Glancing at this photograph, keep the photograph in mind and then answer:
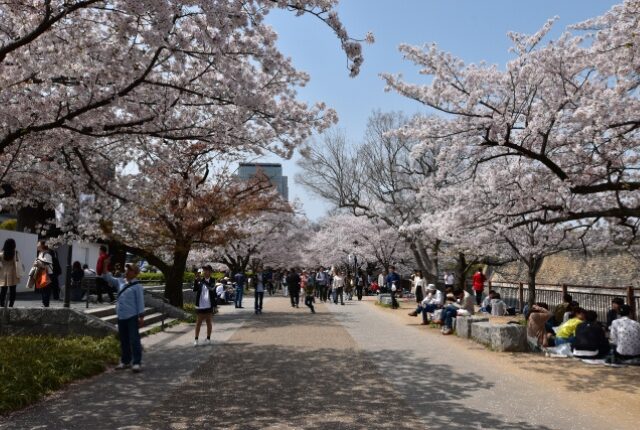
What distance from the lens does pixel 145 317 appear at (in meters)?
13.9

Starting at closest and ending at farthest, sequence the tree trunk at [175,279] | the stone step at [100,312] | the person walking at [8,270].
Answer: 1. the person walking at [8,270]
2. the stone step at [100,312]
3. the tree trunk at [175,279]

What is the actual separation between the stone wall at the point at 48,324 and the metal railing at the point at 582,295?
1272cm

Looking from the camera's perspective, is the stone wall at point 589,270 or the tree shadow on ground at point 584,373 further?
the stone wall at point 589,270

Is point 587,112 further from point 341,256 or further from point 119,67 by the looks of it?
point 341,256

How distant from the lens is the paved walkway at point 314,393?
5.32 meters

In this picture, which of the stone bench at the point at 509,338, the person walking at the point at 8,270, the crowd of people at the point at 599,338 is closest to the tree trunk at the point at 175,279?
the person walking at the point at 8,270

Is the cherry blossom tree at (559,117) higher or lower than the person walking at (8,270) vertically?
higher

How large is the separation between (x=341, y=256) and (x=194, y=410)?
44944 mm

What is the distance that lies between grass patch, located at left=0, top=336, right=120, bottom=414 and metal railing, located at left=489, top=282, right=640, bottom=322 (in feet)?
40.3

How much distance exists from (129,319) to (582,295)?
A: 1459cm

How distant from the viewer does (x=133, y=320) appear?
311 inches

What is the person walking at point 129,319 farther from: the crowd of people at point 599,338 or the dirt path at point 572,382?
the crowd of people at point 599,338

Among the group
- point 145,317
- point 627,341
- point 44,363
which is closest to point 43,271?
point 145,317

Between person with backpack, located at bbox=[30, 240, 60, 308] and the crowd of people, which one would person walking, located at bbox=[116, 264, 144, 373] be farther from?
the crowd of people
